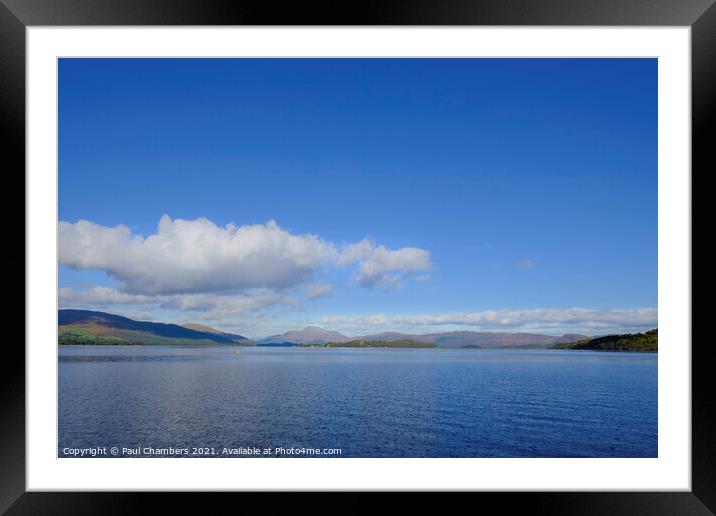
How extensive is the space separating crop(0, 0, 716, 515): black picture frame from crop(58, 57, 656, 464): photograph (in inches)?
489

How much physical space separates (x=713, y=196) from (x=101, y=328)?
50.4 m

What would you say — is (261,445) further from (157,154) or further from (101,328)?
(101,328)

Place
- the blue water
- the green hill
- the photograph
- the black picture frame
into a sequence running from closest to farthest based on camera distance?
the black picture frame
the blue water
the photograph
the green hill

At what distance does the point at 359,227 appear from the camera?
40.3 meters

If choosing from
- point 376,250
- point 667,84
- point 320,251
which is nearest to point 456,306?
point 376,250

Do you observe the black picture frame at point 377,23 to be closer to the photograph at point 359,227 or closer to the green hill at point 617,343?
the photograph at point 359,227

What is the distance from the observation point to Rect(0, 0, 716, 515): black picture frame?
2.48 metres

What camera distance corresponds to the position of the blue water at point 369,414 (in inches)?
412

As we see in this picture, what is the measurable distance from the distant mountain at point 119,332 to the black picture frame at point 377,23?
39771 millimetres

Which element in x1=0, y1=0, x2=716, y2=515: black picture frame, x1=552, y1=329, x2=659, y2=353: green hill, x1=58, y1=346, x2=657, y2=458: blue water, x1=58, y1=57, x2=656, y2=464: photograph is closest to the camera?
x1=0, y1=0, x2=716, y2=515: black picture frame

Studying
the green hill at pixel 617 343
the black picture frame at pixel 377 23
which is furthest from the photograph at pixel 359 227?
the black picture frame at pixel 377 23

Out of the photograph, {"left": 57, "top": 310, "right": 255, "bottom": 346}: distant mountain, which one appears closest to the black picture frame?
the photograph

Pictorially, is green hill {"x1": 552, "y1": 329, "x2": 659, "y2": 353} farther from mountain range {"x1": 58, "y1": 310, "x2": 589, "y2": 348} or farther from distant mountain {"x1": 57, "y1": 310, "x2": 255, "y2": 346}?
distant mountain {"x1": 57, "y1": 310, "x2": 255, "y2": 346}

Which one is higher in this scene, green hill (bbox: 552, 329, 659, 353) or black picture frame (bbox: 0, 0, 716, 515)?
black picture frame (bbox: 0, 0, 716, 515)
